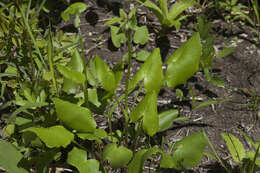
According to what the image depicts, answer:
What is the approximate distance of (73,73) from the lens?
1.08 meters

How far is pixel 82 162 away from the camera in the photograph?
1.20 m

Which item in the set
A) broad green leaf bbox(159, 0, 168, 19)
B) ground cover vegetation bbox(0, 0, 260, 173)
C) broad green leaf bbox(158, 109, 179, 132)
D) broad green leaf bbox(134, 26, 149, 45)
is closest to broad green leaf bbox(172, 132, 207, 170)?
ground cover vegetation bbox(0, 0, 260, 173)

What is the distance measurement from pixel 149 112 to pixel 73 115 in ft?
0.90

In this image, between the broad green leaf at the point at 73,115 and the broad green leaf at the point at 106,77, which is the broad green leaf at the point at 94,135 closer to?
the broad green leaf at the point at 73,115

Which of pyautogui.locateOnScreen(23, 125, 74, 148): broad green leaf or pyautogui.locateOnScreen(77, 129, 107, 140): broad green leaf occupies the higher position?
pyautogui.locateOnScreen(23, 125, 74, 148): broad green leaf

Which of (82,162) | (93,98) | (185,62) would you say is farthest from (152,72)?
(82,162)

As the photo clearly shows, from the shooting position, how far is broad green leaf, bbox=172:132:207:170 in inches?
44.7

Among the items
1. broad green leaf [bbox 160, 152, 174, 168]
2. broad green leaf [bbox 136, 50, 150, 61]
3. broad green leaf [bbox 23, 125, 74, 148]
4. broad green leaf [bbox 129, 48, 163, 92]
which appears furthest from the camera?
broad green leaf [bbox 136, 50, 150, 61]

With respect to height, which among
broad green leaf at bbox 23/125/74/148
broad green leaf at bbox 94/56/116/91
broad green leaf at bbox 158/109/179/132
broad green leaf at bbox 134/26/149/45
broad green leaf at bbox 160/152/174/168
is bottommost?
broad green leaf at bbox 160/152/174/168

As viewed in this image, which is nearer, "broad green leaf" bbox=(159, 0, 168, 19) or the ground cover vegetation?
the ground cover vegetation

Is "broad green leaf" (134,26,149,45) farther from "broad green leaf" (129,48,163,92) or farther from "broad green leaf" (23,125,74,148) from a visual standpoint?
"broad green leaf" (23,125,74,148)

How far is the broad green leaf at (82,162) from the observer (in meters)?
1.19

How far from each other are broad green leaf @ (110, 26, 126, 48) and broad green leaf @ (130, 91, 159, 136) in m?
0.69

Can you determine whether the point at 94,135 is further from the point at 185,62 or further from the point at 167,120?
the point at 185,62
